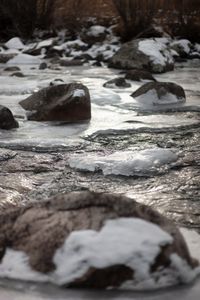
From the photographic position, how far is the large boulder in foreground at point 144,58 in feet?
33.0

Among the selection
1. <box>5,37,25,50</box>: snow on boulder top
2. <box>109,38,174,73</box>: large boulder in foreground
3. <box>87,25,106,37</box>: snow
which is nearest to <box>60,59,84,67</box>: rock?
<box>109,38,174,73</box>: large boulder in foreground

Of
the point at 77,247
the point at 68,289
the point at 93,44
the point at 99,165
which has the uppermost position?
the point at 77,247

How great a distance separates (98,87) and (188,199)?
15.6 ft

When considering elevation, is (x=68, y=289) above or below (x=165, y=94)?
above

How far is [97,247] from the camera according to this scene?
1.93 m

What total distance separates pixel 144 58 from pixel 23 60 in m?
3.27

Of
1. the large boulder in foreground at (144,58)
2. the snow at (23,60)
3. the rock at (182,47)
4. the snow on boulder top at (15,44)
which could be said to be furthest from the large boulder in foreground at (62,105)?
the snow on boulder top at (15,44)

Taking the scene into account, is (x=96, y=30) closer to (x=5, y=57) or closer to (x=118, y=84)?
(x=5, y=57)

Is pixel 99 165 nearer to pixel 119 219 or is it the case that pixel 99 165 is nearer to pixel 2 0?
pixel 119 219

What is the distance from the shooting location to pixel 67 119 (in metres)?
5.27

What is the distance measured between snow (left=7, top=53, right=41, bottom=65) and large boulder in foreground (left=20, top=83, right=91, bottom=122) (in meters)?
6.44

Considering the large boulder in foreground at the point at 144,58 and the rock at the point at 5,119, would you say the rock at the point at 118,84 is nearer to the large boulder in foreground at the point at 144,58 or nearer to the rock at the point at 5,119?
the large boulder in foreground at the point at 144,58

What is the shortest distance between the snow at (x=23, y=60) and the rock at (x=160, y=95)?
5.88 meters

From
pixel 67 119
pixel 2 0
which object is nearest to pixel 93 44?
pixel 2 0
